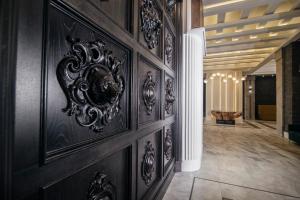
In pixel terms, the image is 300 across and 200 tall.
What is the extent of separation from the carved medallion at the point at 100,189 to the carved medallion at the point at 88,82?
237mm

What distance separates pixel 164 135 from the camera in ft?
6.45

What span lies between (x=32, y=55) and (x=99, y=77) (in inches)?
10.9

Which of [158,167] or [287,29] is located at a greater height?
[287,29]

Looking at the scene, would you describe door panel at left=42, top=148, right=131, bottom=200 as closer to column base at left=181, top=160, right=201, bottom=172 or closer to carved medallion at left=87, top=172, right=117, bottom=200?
carved medallion at left=87, top=172, right=117, bottom=200

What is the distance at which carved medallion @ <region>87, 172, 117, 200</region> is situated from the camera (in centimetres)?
77

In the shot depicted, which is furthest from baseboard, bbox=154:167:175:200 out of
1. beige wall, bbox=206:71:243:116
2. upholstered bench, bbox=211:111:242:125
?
beige wall, bbox=206:71:243:116

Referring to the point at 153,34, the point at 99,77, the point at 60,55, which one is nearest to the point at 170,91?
the point at 153,34

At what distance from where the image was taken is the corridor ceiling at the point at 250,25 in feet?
12.8

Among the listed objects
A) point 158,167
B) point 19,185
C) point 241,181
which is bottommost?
point 241,181

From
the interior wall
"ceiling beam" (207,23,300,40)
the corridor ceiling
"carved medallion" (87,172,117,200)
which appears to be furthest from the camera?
the interior wall

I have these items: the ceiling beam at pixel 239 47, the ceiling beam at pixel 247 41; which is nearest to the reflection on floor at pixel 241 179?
the ceiling beam at pixel 247 41

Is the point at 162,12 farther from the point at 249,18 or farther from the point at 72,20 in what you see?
the point at 249,18

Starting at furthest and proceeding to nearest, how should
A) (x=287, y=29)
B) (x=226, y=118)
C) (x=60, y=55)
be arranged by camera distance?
(x=226, y=118)
(x=287, y=29)
(x=60, y=55)

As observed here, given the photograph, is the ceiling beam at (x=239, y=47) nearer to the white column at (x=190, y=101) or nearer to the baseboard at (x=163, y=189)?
the white column at (x=190, y=101)
